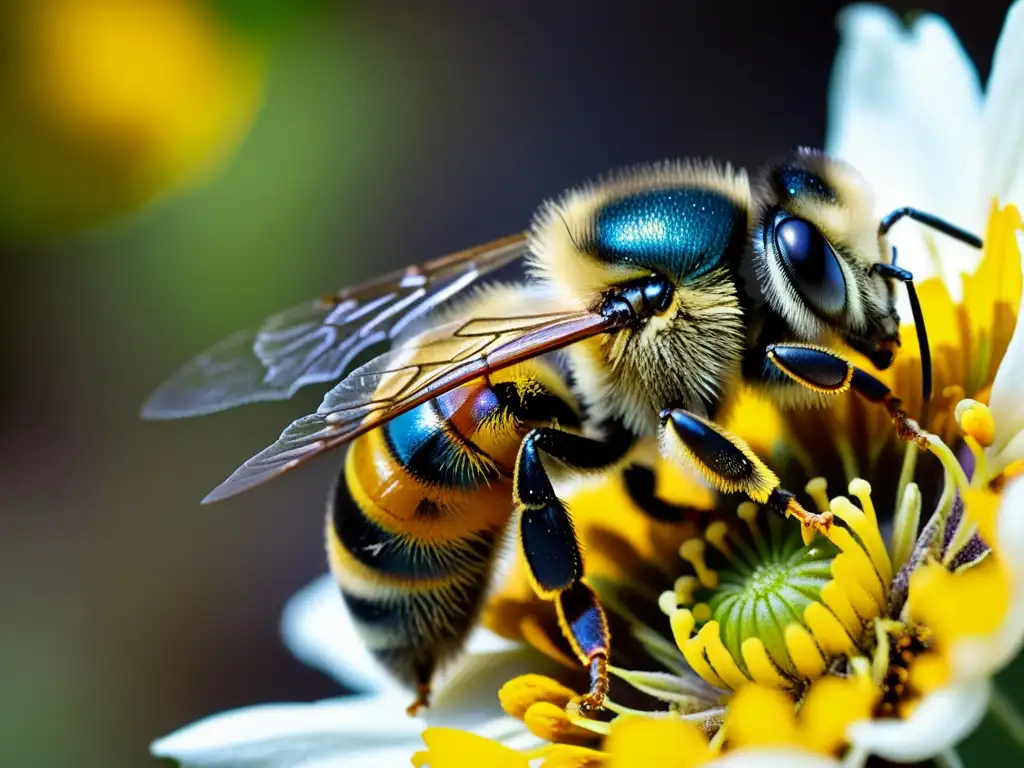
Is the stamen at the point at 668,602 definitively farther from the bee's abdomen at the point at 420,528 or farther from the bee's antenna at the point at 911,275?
the bee's antenna at the point at 911,275

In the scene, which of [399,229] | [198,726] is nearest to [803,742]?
[198,726]

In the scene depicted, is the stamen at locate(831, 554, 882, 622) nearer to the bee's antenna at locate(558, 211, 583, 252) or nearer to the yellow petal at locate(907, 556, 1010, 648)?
the yellow petal at locate(907, 556, 1010, 648)

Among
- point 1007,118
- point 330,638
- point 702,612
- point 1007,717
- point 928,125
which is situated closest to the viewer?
point 1007,717

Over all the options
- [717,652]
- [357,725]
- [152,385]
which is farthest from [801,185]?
[152,385]

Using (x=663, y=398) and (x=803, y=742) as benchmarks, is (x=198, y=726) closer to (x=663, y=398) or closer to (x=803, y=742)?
(x=663, y=398)

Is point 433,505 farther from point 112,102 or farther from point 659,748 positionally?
point 112,102
